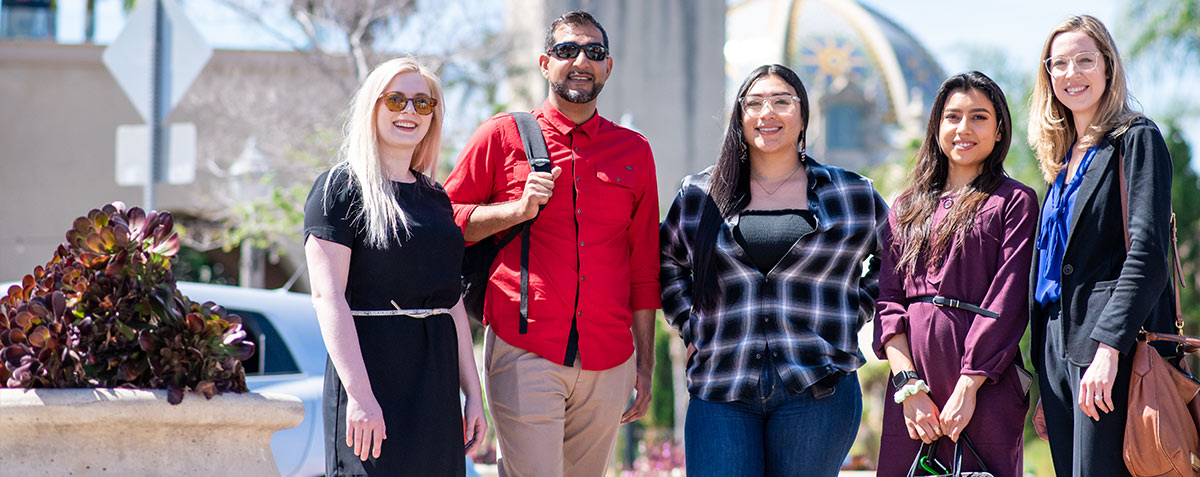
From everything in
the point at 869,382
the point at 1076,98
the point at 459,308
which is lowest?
the point at 869,382

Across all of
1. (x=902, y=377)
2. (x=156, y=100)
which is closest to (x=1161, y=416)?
(x=902, y=377)

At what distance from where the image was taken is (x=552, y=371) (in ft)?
13.1

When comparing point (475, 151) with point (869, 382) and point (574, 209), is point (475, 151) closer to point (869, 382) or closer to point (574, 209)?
point (574, 209)

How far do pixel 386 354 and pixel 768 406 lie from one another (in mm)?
1316

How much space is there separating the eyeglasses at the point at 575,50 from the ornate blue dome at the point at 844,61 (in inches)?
2237

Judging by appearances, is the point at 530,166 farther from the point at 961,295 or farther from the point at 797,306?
the point at 961,295

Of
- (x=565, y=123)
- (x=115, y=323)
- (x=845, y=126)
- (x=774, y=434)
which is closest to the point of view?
(x=115, y=323)

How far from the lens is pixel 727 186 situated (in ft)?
13.6

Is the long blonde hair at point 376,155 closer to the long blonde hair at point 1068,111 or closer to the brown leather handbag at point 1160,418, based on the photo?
the long blonde hair at point 1068,111

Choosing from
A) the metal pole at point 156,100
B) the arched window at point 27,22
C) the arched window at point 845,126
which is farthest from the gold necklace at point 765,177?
the arched window at point 845,126

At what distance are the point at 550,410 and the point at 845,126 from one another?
198 ft

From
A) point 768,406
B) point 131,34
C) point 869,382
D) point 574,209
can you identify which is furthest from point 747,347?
point 869,382

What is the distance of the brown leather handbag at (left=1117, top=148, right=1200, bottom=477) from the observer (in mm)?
3383

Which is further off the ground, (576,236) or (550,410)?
(576,236)
